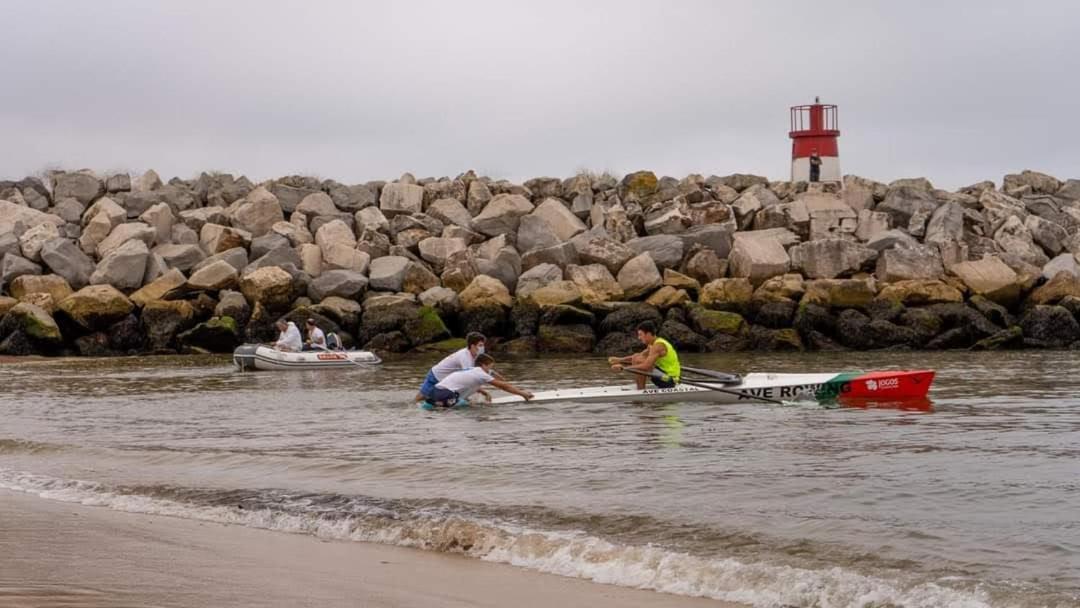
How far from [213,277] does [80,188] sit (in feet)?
37.4

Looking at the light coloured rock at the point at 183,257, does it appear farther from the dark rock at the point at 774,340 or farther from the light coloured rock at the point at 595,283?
the dark rock at the point at 774,340

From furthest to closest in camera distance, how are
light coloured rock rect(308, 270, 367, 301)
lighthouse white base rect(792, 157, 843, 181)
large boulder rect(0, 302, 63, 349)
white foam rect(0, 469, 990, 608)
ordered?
lighthouse white base rect(792, 157, 843, 181), light coloured rock rect(308, 270, 367, 301), large boulder rect(0, 302, 63, 349), white foam rect(0, 469, 990, 608)

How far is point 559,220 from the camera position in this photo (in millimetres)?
36188

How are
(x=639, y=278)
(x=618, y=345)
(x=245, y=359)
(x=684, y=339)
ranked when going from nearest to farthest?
(x=245, y=359) < (x=618, y=345) < (x=684, y=339) < (x=639, y=278)

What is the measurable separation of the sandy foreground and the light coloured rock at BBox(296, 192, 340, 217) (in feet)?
97.4

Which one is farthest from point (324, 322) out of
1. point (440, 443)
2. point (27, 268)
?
point (440, 443)

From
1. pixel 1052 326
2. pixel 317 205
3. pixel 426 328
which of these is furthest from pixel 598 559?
pixel 317 205

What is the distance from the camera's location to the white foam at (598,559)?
6801 millimetres

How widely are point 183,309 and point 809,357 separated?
53.3 ft

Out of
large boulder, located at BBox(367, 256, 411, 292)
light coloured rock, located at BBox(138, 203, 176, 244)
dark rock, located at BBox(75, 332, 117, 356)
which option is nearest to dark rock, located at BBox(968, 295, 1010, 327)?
large boulder, located at BBox(367, 256, 411, 292)

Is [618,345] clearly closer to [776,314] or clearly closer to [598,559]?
[776,314]

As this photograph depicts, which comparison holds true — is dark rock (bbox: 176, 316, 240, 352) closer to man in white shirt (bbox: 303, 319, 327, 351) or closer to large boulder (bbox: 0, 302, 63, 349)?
large boulder (bbox: 0, 302, 63, 349)

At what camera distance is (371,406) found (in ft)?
61.1

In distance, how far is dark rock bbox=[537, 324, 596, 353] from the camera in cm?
2964
